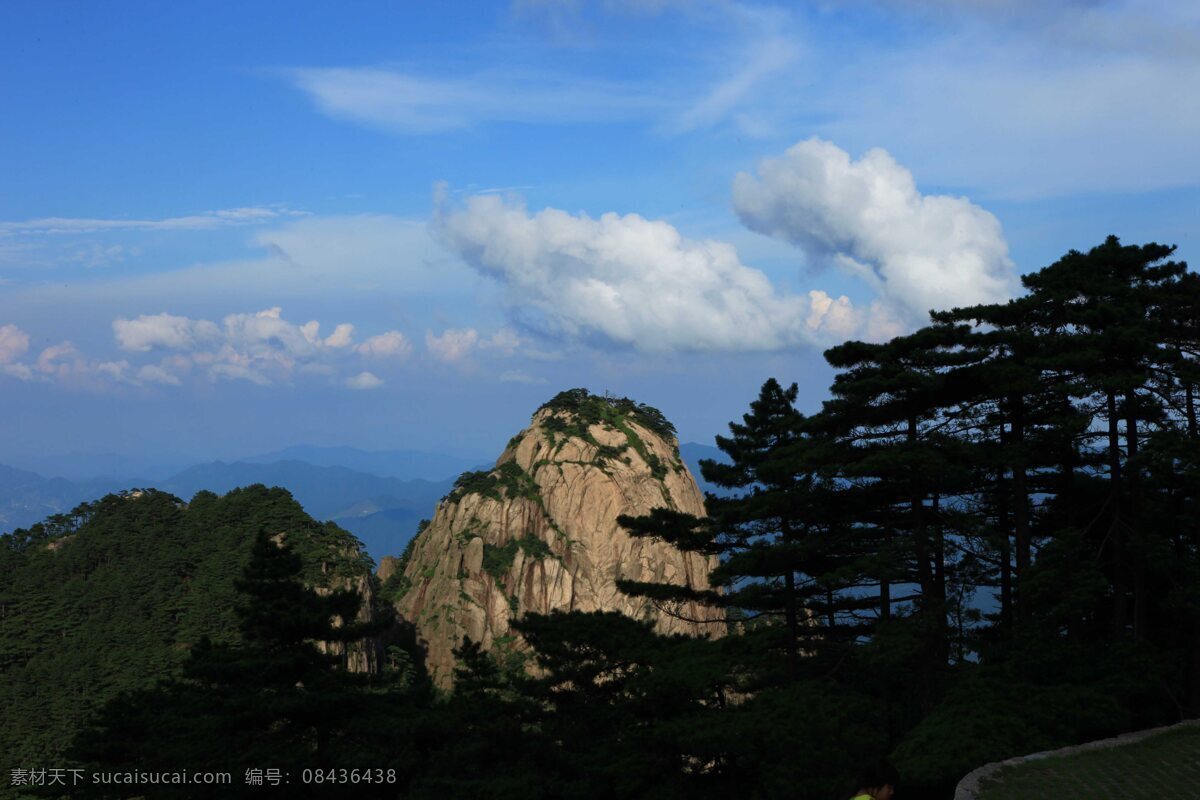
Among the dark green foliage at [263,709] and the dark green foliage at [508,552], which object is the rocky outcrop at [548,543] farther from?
the dark green foliage at [263,709]

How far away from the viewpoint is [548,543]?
72.4 meters

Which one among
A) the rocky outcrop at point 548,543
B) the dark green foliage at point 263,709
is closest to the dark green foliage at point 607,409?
the rocky outcrop at point 548,543

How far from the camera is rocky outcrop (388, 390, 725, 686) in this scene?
6994 centimetres

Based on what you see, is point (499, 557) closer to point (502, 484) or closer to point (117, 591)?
point (502, 484)

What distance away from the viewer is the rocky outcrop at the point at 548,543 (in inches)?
2753

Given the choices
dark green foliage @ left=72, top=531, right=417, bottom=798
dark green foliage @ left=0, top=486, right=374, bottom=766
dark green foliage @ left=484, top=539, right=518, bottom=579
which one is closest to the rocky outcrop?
dark green foliage @ left=484, top=539, right=518, bottom=579

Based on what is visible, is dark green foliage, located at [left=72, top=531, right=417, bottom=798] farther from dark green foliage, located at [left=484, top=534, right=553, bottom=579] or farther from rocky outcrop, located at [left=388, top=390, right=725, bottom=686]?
dark green foliage, located at [left=484, top=534, right=553, bottom=579]

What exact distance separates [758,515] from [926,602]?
4.74m

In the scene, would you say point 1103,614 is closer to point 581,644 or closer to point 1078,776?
point 1078,776

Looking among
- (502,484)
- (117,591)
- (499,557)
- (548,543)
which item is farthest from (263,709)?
(502,484)

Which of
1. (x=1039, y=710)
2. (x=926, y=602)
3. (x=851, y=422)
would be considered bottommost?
(x=1039, y=710)

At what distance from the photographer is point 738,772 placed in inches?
880

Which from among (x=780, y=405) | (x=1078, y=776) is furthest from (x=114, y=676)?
(x=1078, y=776)

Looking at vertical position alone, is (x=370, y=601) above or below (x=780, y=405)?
below
